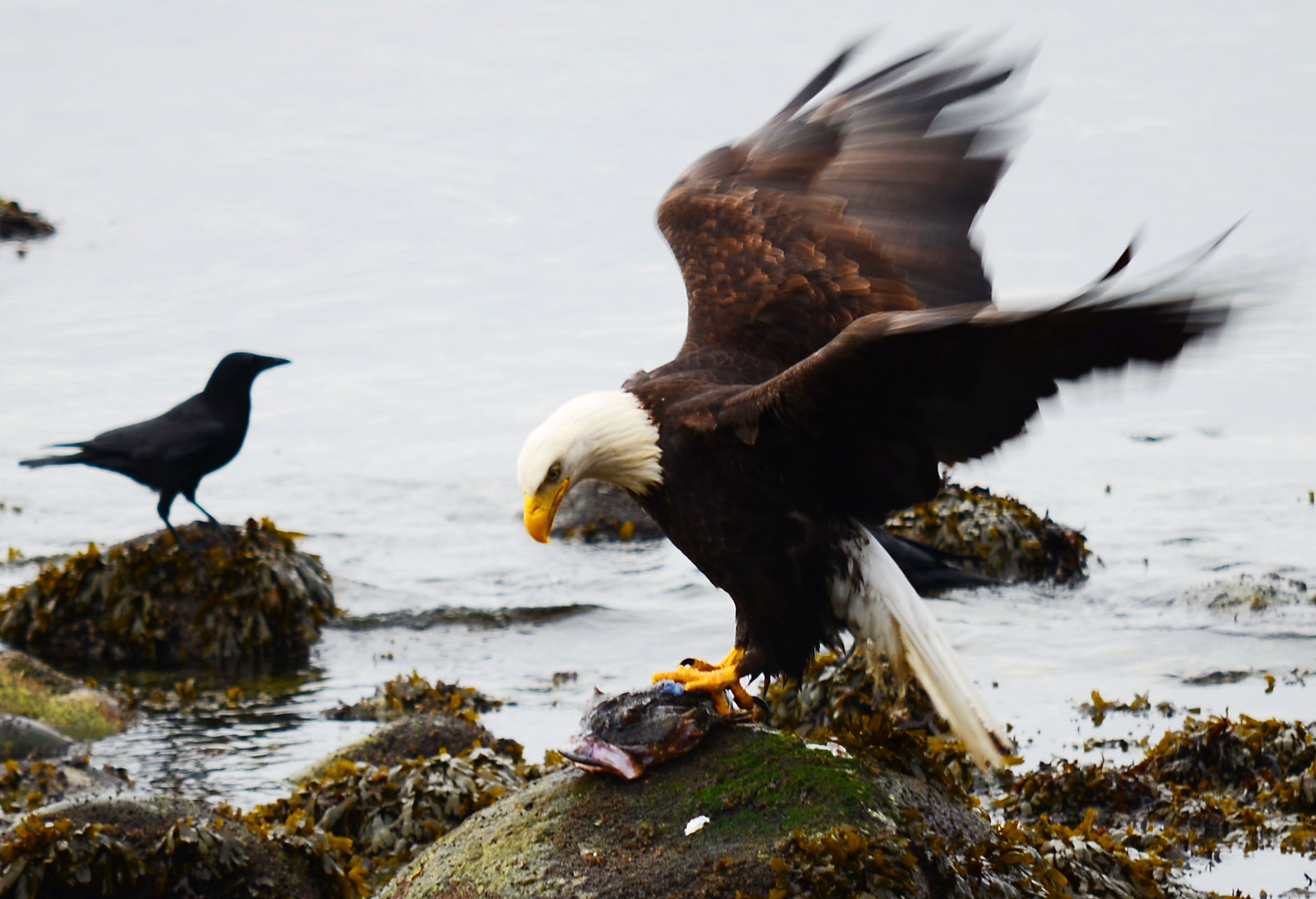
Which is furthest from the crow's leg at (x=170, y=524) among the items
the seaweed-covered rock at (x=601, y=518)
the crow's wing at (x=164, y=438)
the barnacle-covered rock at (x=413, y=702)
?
the seaweed-covered rock at (x=601, y=518)

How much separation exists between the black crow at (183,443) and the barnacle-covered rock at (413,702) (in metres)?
1.73

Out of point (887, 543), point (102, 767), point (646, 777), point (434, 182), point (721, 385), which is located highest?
point (434, 182)

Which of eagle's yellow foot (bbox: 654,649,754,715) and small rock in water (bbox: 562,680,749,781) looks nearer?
small rock in water (bbox: 562,680,749,781)

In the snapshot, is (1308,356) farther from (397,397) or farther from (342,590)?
(342,590)

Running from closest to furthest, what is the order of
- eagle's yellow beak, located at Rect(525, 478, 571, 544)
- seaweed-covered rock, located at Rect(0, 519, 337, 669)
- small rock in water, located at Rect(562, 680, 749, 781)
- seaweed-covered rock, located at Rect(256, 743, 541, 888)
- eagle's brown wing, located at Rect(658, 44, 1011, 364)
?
small rock in water, located at Rect(562, 680, 749, 781)
eagle's yellow beak, located at Rect(525, 478, 571, 544)
eagle's brown wing, located at Rect(658, 44, 1011, 364)
seaweed-covered rock, located at Rect(256, 743, 541, 888)
seaweed-covered rock, located at Rect(0, 519, 337, 669)

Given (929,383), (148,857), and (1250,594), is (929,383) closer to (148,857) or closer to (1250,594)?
(148,857)

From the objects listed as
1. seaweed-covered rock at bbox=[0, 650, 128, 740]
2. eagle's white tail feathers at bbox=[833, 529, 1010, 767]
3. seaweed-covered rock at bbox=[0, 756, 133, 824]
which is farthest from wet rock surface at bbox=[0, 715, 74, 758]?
eagle's white tail feathers at bbox=[833, 529, 1010, 767]

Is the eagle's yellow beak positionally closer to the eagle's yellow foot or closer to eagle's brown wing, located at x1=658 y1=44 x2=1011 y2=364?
the eagle's yellow foot

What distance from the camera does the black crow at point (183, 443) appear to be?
31.0ft

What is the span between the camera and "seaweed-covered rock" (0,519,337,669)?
9156mm

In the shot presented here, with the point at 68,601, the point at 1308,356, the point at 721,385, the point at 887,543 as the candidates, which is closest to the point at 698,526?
the point at 721,385

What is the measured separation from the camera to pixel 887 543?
5.68 meters

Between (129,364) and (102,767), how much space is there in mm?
10699

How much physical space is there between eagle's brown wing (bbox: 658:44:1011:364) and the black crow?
13.4 feet
